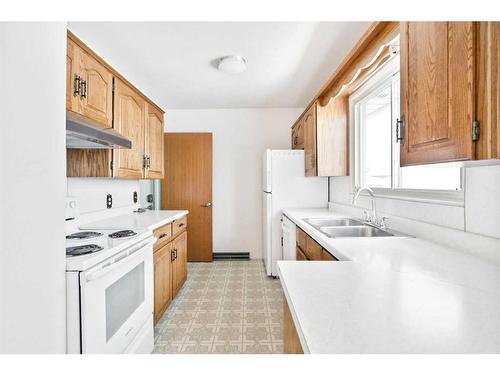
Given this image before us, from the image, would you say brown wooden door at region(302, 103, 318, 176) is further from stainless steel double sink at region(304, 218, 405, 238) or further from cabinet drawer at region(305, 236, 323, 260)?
cabinet drawer at region(305, 236, 323, 260)

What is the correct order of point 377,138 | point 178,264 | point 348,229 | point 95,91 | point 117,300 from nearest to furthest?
point 117,300
point 95,91
point 348,229
point 377,138
point 178,264

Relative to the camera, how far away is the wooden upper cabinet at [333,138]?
273 cm

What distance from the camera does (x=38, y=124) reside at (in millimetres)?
880

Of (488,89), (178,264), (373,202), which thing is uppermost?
(488,89)

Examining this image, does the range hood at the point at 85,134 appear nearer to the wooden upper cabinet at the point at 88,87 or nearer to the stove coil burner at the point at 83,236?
the wooden upper cabinet at the point at 88,87

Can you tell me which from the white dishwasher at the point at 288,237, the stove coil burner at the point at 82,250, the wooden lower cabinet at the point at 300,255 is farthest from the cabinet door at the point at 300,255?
the stove coil burner at the point at 82,250

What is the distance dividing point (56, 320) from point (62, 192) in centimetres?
50

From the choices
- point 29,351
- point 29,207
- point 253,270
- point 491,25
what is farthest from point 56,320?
point 253,270

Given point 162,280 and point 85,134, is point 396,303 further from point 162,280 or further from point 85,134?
point 162,280

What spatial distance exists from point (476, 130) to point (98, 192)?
2.61 meters

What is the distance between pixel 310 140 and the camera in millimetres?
2873

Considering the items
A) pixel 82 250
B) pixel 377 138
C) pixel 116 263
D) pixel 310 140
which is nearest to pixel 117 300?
pixel 116 263

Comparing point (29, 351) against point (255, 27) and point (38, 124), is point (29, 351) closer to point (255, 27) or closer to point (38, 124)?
point (38, 124)

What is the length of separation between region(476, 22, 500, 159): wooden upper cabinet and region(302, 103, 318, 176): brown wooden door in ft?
6.51
